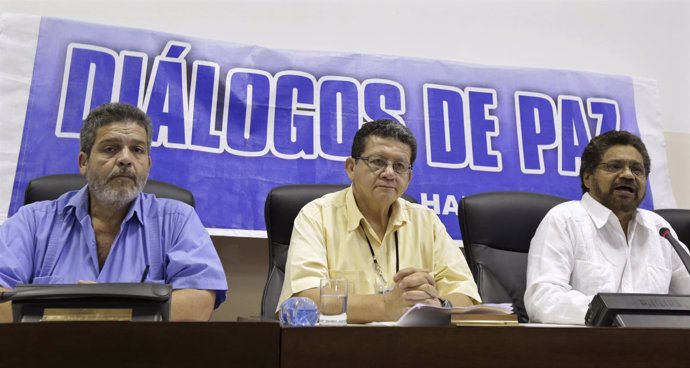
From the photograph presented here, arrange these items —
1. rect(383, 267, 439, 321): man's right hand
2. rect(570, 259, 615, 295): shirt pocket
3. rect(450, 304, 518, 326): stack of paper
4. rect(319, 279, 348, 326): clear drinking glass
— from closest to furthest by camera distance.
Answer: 1. rect(450, 304, 518, 326): stack of paper
2. rect(319, 279, 348, 326): clear drinking glass
3. rect(383, 267, 439, 321): man's right hand
4. rect(570, 259, 615, 295): shirt pocket

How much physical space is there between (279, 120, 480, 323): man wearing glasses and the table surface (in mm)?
946

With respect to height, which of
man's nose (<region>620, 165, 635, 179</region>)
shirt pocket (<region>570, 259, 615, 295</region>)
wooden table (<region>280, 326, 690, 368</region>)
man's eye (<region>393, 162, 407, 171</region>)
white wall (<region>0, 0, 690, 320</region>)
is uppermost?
white wall (<region>0, 0, 690, 320</region>)

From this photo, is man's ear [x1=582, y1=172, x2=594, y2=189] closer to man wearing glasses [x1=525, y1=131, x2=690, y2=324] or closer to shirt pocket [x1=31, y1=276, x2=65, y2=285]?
man wearing glasses [x1=525, y1=131, x2=690, y2=324]

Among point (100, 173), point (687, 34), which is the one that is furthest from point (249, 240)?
point (687, 34)

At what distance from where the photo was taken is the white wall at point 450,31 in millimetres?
2873

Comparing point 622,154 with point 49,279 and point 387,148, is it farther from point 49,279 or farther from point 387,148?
point 49,279

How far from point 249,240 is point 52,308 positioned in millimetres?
1750

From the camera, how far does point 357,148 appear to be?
230 centimetres

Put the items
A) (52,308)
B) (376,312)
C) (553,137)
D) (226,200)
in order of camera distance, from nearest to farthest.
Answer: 1. (52,308)
2. (376,312)
3. (226,200)
4. (553,137)

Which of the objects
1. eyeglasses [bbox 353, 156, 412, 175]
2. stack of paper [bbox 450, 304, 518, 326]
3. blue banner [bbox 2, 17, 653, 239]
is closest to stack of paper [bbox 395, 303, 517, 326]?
stack of paper [bbox 450, 304, 518, 326]

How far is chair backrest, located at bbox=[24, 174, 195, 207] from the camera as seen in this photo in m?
2.09

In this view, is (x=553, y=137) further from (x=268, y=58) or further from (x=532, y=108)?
(x=268, y=58)

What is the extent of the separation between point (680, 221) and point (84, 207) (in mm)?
2170

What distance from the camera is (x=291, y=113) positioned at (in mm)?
2840
